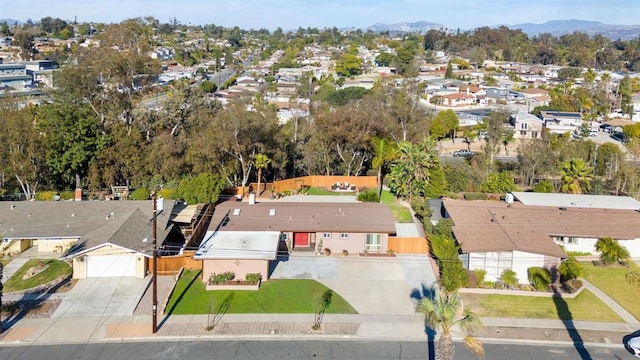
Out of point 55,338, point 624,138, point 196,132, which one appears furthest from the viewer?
point 624,138

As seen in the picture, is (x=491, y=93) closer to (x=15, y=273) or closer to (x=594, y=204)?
(x=594, y=204)

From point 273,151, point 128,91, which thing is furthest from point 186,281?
point 128,91

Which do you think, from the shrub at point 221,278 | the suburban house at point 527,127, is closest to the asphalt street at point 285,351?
the shrub at point 221,278

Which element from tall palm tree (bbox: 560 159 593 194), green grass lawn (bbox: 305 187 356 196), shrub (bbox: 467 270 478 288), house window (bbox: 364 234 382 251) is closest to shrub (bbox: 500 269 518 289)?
shrub (bbox: 467 270 478 288)

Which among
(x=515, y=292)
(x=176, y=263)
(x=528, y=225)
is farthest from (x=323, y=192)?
(x=515, y=292)

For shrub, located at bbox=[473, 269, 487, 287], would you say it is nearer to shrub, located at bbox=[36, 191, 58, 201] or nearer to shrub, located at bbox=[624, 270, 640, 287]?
shrub, located at bbox=[624, 270, 640, 287]
